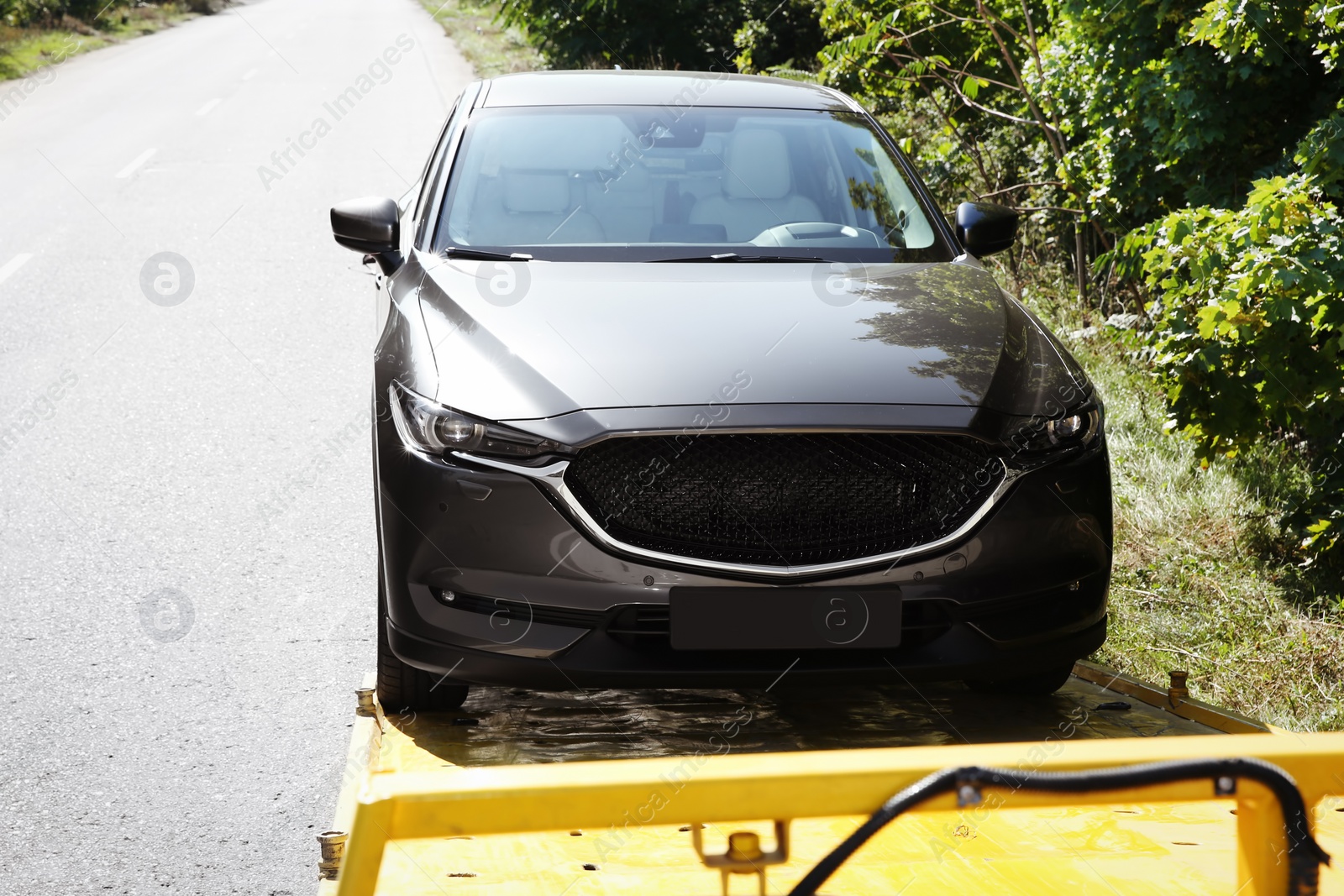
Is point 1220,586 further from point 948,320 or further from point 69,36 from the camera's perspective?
point 69,36

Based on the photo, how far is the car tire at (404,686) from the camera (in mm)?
3141

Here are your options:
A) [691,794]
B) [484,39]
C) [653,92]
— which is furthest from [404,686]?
[484,39]

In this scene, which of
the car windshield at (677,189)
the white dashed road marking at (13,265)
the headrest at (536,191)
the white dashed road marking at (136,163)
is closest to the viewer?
the car windshield at (677,189)

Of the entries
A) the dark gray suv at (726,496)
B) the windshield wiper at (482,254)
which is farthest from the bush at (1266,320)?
the windshield wiper at (482,254)

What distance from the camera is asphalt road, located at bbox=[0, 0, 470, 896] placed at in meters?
3.18

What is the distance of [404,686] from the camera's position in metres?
3.17

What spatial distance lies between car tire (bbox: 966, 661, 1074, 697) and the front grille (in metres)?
0.56

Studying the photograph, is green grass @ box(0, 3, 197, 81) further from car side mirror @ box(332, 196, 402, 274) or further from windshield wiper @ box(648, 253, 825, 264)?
windshield wiper @ box(648, 253, 825, 264)

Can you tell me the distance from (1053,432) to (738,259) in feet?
4.22

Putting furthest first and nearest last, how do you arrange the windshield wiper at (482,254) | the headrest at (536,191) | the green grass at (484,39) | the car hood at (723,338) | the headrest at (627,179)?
the green grass at (484,39)
the headrest at (627,179)
the headrest at (536,191)
the windshield wiper at (482,254)
the car hood at (723,338)

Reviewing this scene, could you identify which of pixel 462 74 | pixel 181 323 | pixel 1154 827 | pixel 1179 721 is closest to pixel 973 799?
pixel 1154 827

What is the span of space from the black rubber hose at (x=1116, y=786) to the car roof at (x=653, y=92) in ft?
12.1

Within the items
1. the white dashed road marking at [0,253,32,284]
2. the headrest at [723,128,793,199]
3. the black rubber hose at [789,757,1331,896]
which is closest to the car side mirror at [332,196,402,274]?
the headrest at [723,128,793,199]

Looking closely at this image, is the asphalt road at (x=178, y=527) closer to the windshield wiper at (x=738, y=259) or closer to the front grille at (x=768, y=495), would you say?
the front grille at (x=768, y=495)
